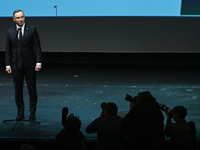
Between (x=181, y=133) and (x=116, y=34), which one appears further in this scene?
(x=116, y=34)

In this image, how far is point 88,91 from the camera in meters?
3.99

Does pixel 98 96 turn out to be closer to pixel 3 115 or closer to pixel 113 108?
pixel 3 115

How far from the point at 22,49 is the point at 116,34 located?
320 cm

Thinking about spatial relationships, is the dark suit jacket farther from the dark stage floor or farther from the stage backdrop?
the stage backdrop

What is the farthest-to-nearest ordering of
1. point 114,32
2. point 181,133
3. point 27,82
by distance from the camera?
point 114,32 < point 27,82 < point 181,133

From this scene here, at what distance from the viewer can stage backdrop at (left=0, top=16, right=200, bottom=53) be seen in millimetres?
5598

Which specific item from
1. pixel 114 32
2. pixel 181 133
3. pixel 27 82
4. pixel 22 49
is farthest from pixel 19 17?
pixel 114 32

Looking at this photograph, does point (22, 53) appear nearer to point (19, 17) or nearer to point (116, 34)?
point (19, 17)

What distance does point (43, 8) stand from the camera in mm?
5160

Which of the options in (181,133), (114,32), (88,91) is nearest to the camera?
(181,133)

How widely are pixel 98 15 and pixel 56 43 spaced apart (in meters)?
1.02

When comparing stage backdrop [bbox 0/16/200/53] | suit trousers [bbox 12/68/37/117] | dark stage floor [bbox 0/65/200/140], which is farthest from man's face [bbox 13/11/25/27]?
stage backdrop [bbox 0/16/200/53]

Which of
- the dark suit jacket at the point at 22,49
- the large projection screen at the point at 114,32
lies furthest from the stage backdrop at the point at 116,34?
the dark suit jacket at the point at 22,49

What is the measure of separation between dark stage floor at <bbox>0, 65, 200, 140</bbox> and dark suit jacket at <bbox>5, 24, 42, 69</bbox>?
0.53 meters
